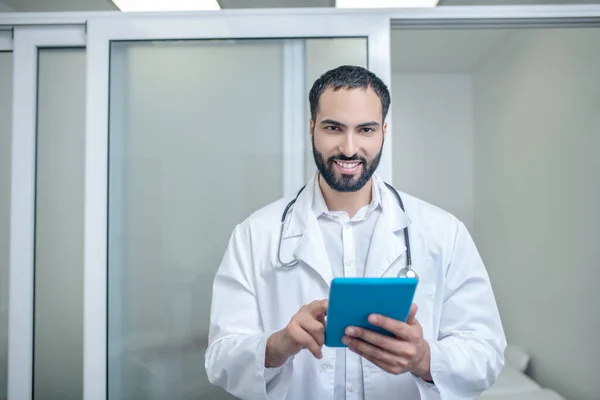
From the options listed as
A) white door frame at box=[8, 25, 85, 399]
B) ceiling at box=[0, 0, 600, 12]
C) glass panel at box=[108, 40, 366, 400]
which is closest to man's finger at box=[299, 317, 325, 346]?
glass panel at box=[108, 40, 366, 400]

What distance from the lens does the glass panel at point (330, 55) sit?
1650 mm

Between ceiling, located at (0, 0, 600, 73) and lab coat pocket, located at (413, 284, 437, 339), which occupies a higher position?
ceiling, located at (0, 0, 600, 73)

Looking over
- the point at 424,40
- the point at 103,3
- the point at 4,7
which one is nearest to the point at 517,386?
the point at 424,40

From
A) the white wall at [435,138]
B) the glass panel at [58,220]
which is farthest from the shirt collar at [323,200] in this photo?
the white wall at [435,138]

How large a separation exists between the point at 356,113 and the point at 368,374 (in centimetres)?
68

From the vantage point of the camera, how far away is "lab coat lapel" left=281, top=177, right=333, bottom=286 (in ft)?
4.18

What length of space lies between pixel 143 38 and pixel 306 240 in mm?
953

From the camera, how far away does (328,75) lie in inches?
51.0

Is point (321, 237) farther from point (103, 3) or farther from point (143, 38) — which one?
point (103, 3)

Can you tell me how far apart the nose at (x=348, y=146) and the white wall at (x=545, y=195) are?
4.42 feet

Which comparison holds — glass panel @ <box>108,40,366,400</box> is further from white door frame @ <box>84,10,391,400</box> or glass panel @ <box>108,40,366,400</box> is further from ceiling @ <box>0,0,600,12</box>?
ceiling @ <box>0,0,600,12</box>

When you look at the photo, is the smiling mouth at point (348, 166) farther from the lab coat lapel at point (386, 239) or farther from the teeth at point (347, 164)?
the lab coat lapel at point (386, 239)

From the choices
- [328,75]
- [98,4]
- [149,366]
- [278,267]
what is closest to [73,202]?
[149,366]

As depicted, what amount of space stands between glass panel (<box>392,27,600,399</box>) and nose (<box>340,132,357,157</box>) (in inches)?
53.9
